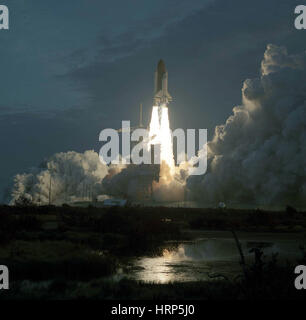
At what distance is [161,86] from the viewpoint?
67062 millimetres

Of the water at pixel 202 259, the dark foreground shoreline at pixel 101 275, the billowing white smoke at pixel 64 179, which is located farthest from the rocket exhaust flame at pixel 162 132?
the dark foreground shoreline at pixel 101 275

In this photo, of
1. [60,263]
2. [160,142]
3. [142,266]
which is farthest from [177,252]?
[160,142]

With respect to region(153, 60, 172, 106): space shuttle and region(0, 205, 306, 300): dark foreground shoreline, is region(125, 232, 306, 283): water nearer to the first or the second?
region(0, 205, 306, 300): dark foreground shoreline

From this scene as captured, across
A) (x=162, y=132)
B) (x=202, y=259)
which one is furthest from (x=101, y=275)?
(x=162, y=132)

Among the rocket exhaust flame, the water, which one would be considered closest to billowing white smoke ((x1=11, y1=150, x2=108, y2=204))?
the rocket exhaust flame

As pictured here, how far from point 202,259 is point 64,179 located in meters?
72.1

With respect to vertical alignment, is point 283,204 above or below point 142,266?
above

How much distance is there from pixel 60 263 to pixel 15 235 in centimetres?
946

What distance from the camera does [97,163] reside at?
8994 cm

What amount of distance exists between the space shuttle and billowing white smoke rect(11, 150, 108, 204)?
23005mm

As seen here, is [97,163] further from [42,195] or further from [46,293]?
[46,293]

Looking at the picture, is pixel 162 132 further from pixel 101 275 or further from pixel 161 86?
pixel 101 275

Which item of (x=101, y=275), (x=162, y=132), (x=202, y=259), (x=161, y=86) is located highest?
(x=161, y=86)
